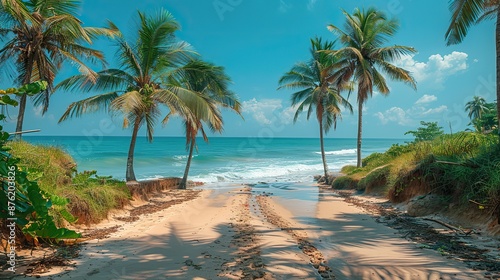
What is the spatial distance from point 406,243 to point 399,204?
4.16m

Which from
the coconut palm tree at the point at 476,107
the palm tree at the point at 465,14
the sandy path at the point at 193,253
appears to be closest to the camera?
the sandy path at the point at 193,253

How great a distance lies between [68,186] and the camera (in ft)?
21.1

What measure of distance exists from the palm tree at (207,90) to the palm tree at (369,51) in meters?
6.22

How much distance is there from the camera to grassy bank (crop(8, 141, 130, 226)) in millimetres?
5398

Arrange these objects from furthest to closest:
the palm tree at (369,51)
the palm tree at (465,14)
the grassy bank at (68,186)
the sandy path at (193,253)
→ the palm tree at (369,51) → the palm tree at (465,14) → the grassy bank at (68,186) → the sandy path at (193,253)

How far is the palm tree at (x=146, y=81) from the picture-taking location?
1104 centimetres

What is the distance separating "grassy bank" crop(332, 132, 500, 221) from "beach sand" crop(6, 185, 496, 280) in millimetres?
1725

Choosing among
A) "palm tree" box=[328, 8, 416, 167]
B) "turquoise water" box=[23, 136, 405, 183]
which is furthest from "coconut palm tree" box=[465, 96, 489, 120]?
"palm tree" box=[328, 8, 416, 167]

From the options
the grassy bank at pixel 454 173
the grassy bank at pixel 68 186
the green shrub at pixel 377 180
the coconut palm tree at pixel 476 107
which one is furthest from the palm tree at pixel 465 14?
the coconut palm tree at pixel 476 107

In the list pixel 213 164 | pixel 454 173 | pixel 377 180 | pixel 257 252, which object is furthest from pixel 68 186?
pixel 213 164

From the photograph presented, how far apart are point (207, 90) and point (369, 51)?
9267 mm

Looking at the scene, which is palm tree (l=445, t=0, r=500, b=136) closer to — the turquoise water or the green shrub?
the green shrub

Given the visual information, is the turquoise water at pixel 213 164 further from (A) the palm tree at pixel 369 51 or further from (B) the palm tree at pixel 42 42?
(A) the palm tree at pixel 369 51

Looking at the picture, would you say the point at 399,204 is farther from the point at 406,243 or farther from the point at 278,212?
the point at 406,243
